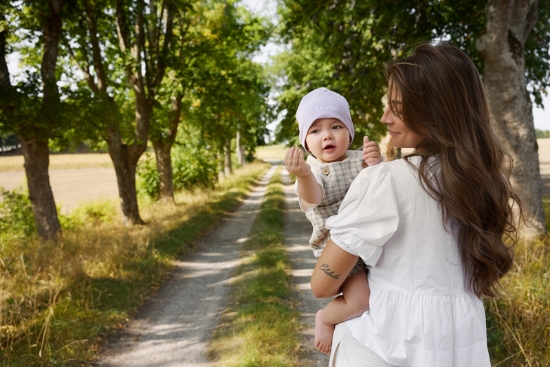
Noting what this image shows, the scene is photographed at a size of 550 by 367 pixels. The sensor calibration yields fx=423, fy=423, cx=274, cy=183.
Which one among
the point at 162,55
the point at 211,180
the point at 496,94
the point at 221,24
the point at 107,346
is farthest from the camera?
the point at 211,180

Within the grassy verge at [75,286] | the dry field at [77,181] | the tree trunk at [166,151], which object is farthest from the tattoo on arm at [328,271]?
the tree trunk at [166,151]

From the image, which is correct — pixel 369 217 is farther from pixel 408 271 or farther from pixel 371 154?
pixel 371 154

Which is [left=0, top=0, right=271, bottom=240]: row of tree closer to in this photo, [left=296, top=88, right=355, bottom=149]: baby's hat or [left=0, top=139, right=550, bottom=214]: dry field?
[left=0, top=139, right=550, bottom=214]: dry field

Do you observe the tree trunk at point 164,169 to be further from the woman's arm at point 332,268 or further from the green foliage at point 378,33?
the woman's arm at point 332,268

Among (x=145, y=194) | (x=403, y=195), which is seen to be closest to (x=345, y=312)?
(x=403, y=195)

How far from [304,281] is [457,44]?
6.76m

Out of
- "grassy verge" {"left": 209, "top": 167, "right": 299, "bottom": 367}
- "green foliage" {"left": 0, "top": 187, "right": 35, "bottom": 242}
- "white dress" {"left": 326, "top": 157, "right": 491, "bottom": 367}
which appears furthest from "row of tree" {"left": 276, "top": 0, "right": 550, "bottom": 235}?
"green foliage" {"left": 0, "top": 187, "right": 35, "bottom": 242}

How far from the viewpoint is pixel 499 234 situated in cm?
158

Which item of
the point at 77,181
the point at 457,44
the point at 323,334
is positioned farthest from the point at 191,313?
the point at 77,181

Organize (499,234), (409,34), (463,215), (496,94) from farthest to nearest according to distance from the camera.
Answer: (409,34), (496,94), (499,234), (463,215)

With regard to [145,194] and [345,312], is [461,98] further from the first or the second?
[145,194]

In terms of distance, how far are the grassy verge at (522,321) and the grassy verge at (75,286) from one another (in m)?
4.29

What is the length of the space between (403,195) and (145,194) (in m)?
17.1

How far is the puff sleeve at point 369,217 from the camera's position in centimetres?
143
